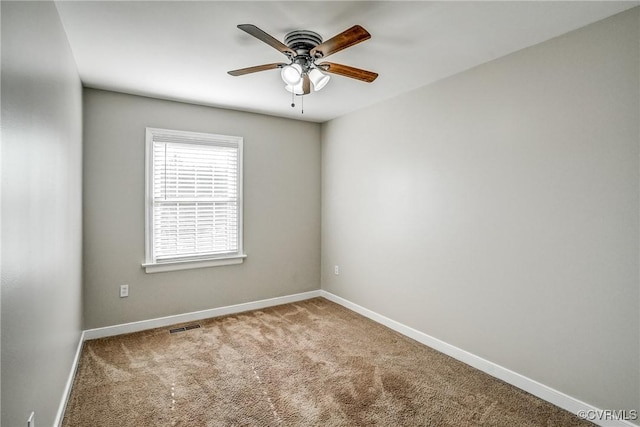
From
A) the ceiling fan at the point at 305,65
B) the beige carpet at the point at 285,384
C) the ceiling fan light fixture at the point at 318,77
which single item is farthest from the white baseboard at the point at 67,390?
the ceiling fan light fixture at the point at 318,77

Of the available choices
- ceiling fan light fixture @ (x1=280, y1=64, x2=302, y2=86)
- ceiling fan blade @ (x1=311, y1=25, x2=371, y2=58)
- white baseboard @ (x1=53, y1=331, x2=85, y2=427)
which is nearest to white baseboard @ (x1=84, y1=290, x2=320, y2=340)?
white baseboard @ (x1=53, y1=331, x2=85, y2=427)

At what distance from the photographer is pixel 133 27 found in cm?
222

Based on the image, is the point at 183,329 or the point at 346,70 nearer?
the point at 346,70

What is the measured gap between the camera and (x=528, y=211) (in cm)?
253

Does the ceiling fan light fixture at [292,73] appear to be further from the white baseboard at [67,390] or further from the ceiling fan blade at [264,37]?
the white baseboard at [67,390]

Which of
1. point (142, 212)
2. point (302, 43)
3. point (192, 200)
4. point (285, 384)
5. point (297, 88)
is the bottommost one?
point (285, 384)

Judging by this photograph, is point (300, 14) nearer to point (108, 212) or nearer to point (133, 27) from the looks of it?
point (133, 27)

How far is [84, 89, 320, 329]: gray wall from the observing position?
3.45m

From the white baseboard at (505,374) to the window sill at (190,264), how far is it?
1.77 m

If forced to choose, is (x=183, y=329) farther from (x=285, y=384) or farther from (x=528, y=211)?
(x=528, y=211)

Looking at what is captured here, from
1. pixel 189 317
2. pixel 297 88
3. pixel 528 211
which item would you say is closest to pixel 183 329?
pixel 189 317

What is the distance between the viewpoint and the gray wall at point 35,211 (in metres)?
1.24

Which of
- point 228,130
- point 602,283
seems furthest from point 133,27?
point 602,283

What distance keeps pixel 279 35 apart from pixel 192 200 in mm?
2247
